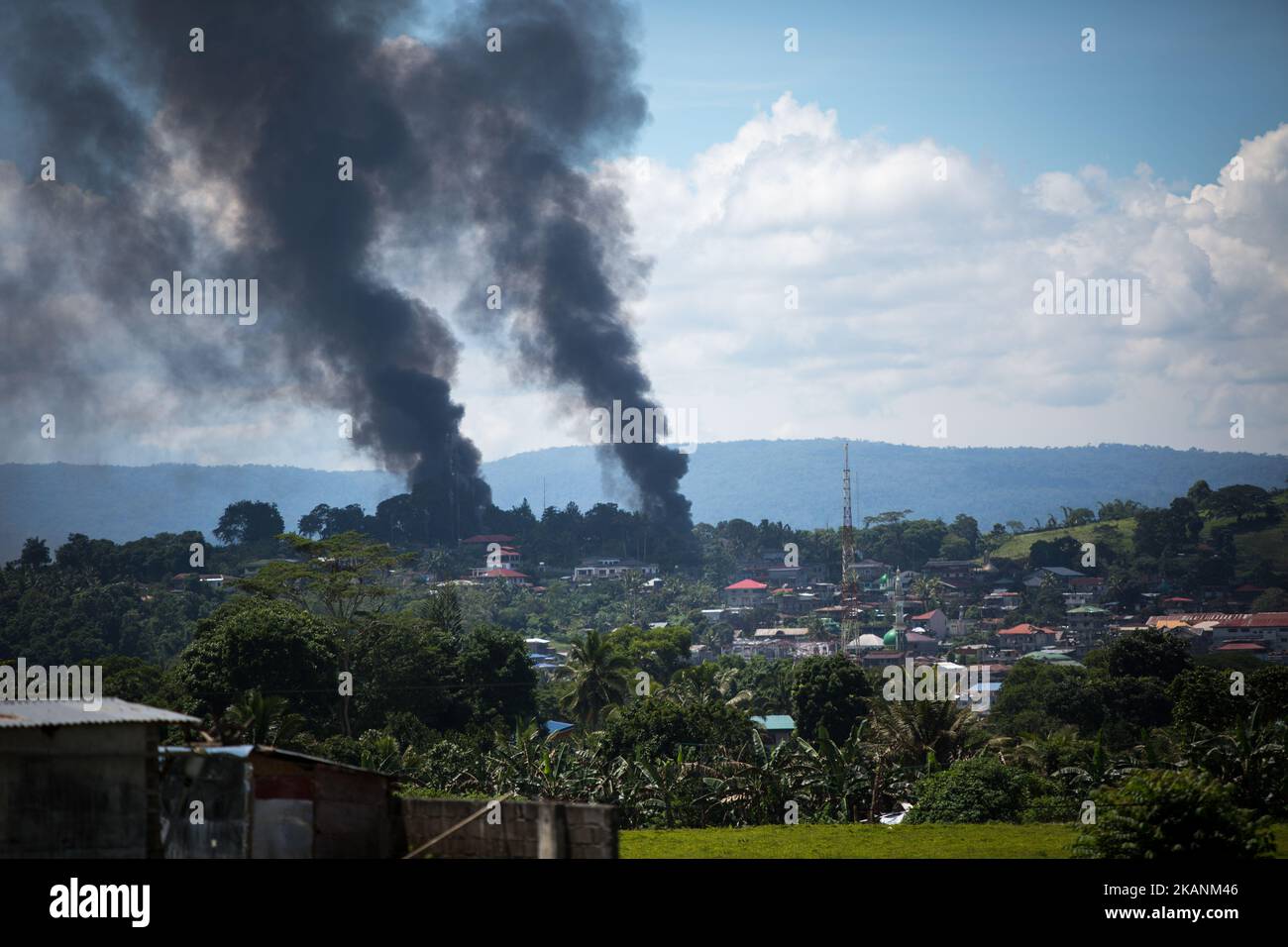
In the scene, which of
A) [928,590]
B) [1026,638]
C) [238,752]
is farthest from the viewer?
[928,590]

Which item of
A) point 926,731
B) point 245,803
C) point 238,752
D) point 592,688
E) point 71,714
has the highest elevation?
point 71,714

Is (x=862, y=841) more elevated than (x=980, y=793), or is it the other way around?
(x=980, y=793)

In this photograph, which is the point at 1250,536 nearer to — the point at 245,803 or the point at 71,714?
the point at 245,803

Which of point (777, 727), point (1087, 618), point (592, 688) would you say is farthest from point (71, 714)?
point (1087, 618)

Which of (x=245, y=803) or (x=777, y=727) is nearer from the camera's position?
(x=245, y=803)

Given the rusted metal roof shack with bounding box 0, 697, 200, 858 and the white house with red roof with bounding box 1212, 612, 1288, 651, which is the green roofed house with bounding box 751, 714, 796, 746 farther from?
the rusted metal roof shack with bounding box 0, 697, 200, 858

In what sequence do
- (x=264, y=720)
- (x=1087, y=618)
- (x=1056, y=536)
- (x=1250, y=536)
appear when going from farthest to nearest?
(x=1056, y=536), (x=1250, y=536), (x=1087, y=618), (x=264, y=720)
